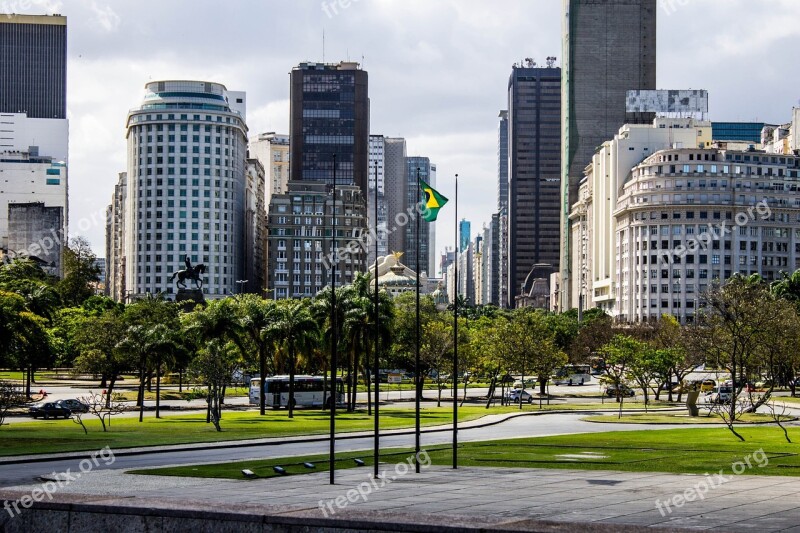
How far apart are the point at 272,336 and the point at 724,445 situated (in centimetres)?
4259

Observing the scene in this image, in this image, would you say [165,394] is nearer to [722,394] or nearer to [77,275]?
[722,394]

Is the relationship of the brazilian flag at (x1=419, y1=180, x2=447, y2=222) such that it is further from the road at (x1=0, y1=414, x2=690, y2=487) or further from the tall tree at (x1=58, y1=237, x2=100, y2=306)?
the tall tree at (x1=58, y1=237, x2=100, y2=306)

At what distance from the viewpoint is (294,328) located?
79875mm

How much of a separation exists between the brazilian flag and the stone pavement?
32.3 feet

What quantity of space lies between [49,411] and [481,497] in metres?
51.5

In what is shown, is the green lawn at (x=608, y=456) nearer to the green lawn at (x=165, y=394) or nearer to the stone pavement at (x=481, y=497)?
the stone pavement at (x=481, y=497)

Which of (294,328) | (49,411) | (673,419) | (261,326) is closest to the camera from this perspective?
(673,419)

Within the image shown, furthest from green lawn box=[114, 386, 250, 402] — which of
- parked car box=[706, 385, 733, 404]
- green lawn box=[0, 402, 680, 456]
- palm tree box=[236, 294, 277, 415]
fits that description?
parked car box=[706, 385, 733, 404]

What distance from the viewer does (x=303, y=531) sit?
20.7 metres

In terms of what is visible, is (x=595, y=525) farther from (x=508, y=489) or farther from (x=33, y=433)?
(x=33, y=433)

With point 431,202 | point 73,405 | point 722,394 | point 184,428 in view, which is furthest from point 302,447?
point 722,394

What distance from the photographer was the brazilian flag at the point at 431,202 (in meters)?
40.9

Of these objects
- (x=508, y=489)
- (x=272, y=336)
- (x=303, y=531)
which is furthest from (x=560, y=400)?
(x=303, y=531)

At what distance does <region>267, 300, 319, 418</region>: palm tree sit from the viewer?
260 ft
